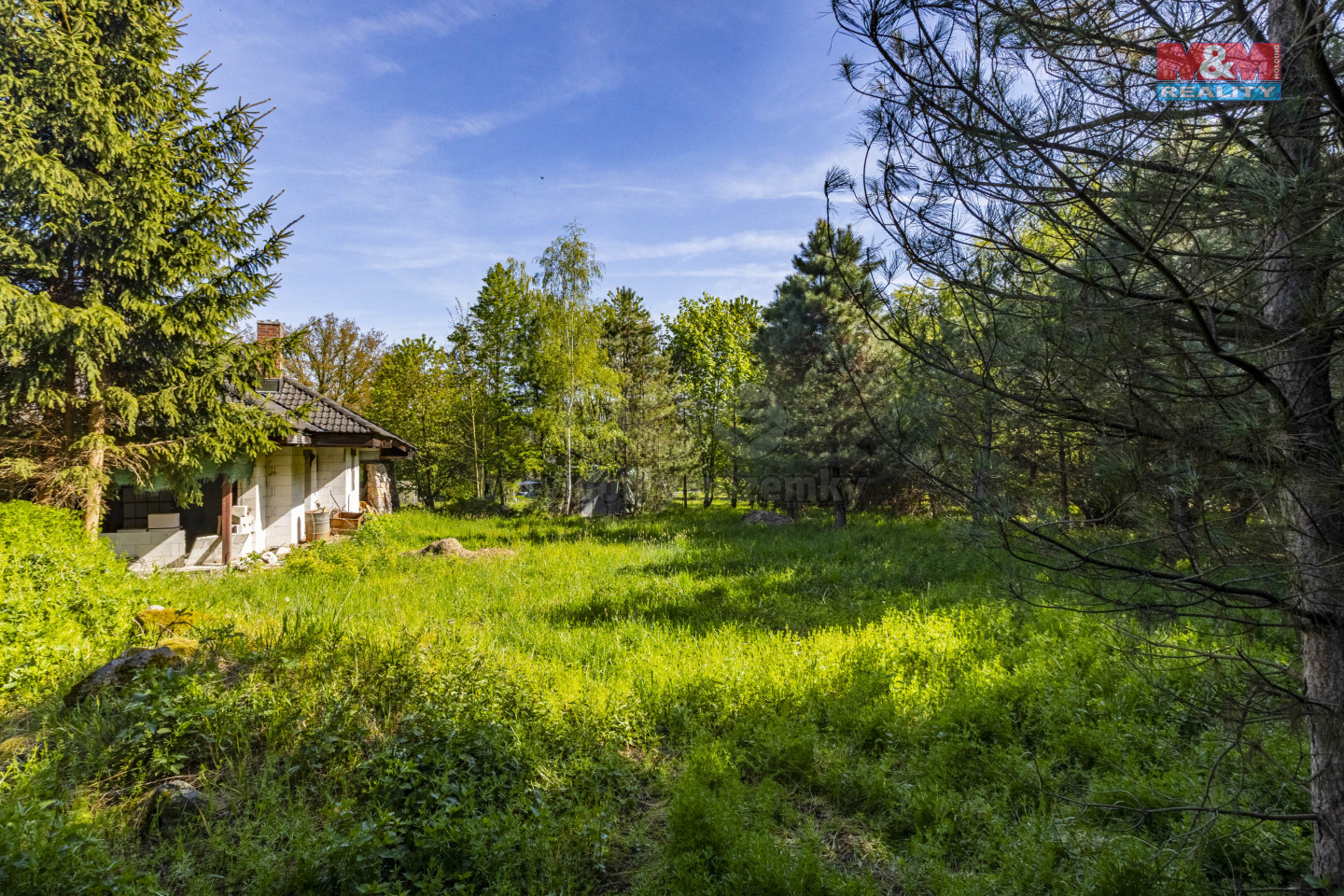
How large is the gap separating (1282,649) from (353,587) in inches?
371

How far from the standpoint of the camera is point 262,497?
12367 millimetres

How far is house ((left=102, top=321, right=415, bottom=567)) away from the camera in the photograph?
33.7 feet

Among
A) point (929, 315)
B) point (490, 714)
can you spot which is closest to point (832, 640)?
point (490, 714)

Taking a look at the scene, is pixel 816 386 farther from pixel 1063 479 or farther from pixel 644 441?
pixel 1063 479

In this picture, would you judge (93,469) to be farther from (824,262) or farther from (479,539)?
(824,262)

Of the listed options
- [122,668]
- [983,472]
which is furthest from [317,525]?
[983,472]

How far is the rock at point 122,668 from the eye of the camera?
163 inches

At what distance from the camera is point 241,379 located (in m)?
9.02

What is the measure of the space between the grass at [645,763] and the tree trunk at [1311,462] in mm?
205

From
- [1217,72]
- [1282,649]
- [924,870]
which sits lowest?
[924,870]

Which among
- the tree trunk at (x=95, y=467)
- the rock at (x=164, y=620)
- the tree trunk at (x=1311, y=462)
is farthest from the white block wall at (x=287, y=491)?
the tree trunk at (x=1311, y=462)

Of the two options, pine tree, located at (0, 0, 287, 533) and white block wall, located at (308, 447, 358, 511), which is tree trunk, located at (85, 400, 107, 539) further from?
white block wall, located at (308, 447, 358, 511)

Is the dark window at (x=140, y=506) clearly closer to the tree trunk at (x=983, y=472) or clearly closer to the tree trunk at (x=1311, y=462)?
the tree trunk at (x=983, y=472)

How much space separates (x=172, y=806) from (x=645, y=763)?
2.80m
